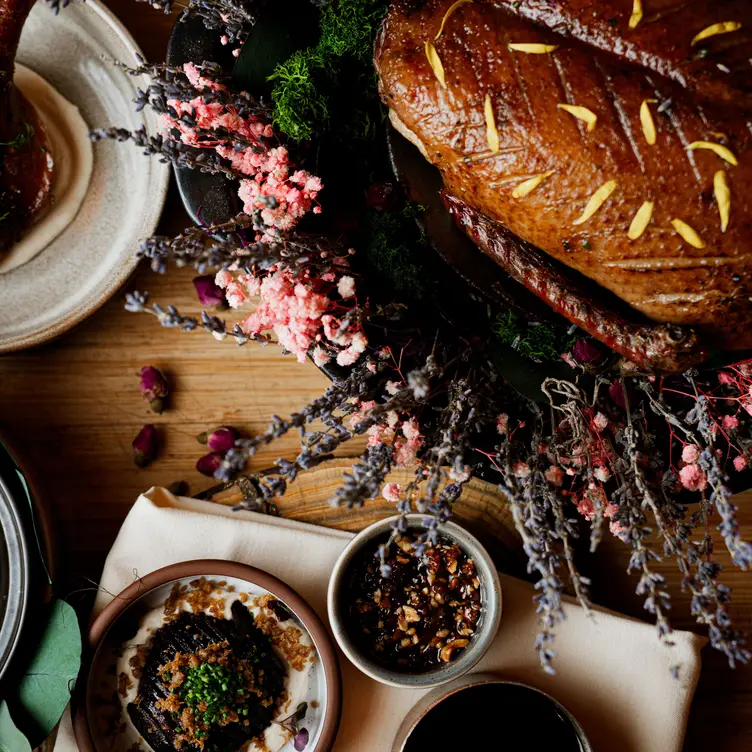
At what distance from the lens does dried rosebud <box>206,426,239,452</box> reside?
1521mm

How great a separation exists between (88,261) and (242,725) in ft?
3.19

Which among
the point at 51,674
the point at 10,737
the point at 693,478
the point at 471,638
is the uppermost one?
the point at 693,478

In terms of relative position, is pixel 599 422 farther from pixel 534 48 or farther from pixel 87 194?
pixel 87 194

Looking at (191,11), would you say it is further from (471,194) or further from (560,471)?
(560,471)

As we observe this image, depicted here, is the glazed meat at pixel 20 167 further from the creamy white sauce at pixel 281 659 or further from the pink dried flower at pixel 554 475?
the pink dried flower at pixel 554 475

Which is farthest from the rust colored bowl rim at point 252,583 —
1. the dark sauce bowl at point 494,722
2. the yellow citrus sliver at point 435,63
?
the yellow citrus sliver at point 435,63

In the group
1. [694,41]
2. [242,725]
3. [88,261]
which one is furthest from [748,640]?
[88,261]

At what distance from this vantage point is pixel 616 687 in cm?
142

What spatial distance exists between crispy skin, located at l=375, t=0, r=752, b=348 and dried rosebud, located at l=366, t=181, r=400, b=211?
0.18 metres

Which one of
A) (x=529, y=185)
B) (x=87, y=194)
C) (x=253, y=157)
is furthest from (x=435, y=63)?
(x=87, y=194)

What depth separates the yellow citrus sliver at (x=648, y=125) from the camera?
2.98 ft

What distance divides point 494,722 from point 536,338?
719 mm

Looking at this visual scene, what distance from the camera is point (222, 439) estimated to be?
1.52 metres

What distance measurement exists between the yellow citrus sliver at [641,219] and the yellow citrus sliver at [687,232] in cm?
3
